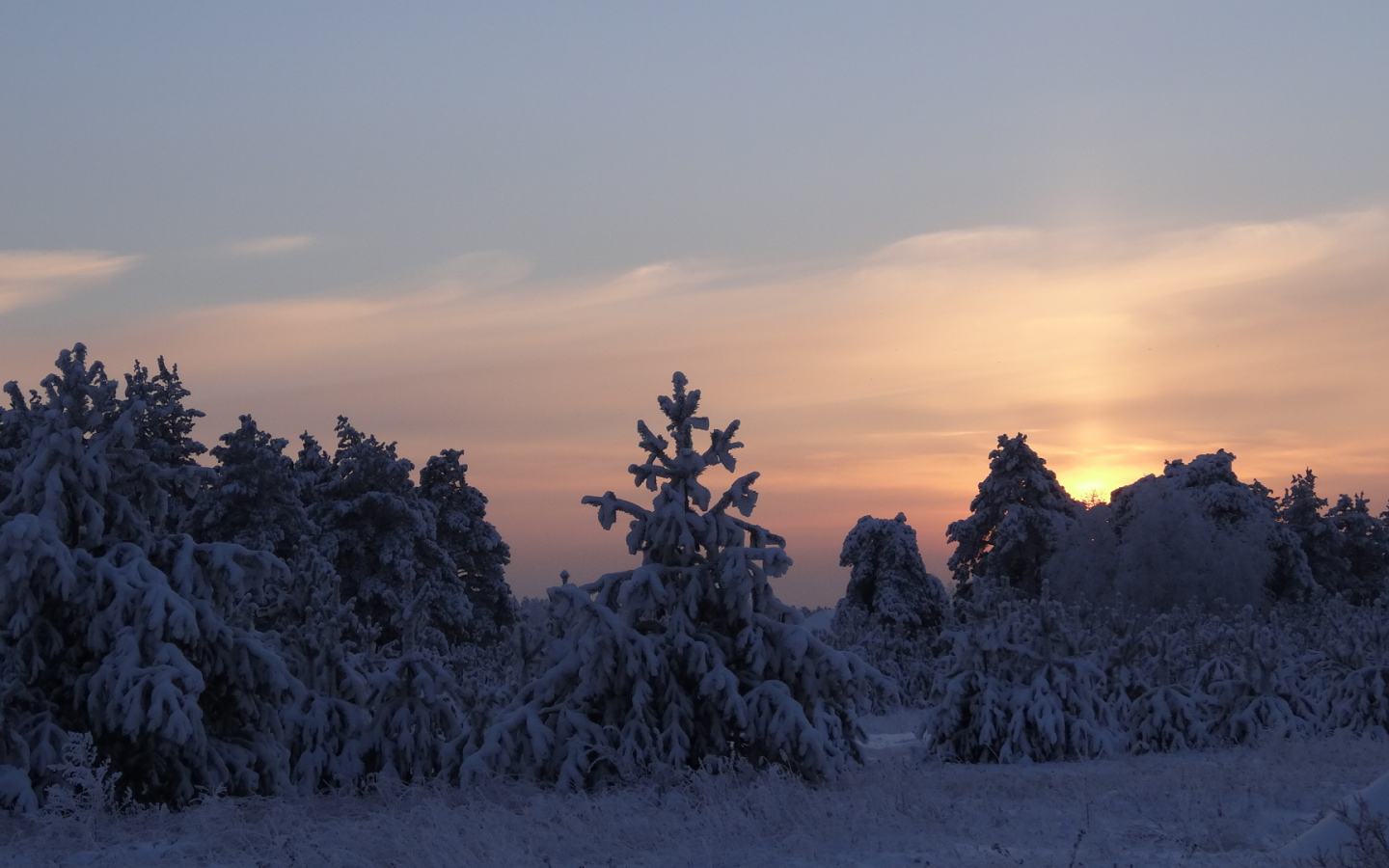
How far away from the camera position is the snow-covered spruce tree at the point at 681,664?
14.8 metres

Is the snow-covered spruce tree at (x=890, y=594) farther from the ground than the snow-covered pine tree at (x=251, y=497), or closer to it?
closer to it

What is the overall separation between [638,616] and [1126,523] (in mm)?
50780

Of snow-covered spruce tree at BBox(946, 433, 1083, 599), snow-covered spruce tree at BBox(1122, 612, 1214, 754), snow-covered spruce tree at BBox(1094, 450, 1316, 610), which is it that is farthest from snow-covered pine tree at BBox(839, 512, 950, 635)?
snow-covered spruce tree at BBox(1122, 612, 1214, 754)

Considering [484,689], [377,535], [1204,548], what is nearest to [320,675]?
[484,689]

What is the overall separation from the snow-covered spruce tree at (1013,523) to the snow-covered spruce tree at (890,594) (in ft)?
28.7

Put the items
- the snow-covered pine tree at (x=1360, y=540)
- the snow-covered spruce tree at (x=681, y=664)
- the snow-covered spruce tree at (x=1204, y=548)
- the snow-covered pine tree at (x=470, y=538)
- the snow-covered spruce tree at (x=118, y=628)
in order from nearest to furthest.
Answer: the snow-covered spruce tree at (x=118, y=628) → the snow-covered spruce tree at (x=681, y=664) → the snow-covered pine tree at (x=470, y=538) → the snow-covered spruce tree at (x=1204, y=548) → the snow-covered pine tree at (x=1360, y=540)

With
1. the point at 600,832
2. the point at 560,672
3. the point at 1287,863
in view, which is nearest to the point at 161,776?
the point at 560,672

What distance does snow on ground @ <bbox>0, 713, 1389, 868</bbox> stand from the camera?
1081 cm

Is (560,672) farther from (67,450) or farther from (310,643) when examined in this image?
(67,450)

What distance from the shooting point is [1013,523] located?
184 feet

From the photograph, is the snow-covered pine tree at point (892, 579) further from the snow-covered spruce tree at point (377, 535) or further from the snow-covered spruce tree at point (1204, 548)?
the snow-covered spruce tree at point (377, 535)

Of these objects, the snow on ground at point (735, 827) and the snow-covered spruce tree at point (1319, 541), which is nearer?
the snow on ground at point (735, 827)

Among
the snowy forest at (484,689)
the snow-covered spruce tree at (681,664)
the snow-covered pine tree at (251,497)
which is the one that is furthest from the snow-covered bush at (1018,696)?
the snow-covered pine tree at (251,497)

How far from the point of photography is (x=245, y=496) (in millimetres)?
34438
